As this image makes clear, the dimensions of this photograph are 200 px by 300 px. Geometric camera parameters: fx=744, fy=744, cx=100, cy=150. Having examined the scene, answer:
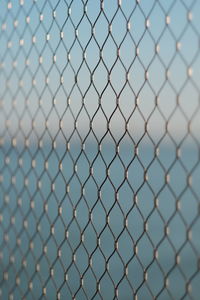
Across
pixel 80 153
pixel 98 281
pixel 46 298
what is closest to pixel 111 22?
pixel 80 153

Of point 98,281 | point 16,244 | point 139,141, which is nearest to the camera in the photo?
point 139,141

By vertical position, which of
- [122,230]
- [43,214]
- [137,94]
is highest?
[137,94]

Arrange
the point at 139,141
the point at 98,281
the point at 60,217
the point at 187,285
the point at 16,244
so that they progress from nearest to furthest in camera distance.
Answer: the point at 187,285 → the point at 139,141 → the point at 98,281 → the point at 60,217 → the point at 16,244

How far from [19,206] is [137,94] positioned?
0.74 meters

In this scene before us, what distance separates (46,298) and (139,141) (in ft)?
2.18

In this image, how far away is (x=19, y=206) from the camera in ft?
8.07

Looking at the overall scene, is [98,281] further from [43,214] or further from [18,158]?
[18,158]

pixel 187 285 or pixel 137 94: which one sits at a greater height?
pixel 137 94

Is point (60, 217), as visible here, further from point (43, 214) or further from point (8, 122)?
point (8, 122)

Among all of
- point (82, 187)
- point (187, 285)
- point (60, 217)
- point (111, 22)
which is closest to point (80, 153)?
point (82, 187)

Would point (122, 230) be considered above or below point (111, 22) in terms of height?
below

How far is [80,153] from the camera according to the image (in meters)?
2.10

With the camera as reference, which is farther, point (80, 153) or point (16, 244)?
point (16, 244)

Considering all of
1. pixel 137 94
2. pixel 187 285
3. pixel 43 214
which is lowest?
pixel 187 285
